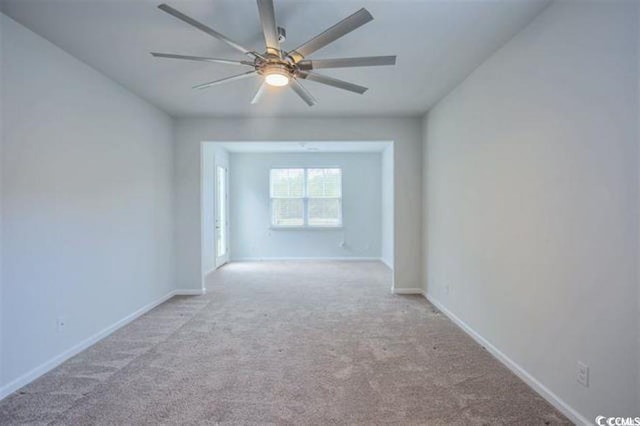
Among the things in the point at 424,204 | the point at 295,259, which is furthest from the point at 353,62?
the point at 295,259

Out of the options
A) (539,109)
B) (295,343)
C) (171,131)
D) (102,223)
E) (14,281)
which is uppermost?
(171,131)


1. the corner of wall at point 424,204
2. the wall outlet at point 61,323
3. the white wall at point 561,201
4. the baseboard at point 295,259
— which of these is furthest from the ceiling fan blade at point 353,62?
the baseboard at point 295,259

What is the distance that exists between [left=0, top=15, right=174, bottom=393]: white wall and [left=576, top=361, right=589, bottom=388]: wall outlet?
3.69 m

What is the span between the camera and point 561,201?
191 centimetres

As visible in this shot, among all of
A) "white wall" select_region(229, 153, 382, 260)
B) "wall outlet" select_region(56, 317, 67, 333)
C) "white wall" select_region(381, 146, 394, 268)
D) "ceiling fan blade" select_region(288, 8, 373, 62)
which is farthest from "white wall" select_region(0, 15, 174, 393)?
"white wall" select_region(381, 146, 394, 268)

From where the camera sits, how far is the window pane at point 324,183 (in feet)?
24.5

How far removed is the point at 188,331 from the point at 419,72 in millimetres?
3499

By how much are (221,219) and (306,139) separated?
11.4 ft

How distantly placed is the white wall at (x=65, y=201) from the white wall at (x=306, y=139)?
0.70 m

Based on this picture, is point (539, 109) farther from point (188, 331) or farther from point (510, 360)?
point (188, 331)

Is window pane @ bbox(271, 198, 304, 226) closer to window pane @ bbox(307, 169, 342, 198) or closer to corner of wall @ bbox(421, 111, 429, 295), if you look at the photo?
window pane @ bbox(307, 169, 342, 198)

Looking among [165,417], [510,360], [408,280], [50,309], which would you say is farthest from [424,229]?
[50,309]

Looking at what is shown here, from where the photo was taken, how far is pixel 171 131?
4.43 meters

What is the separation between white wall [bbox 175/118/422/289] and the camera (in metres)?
4.43
